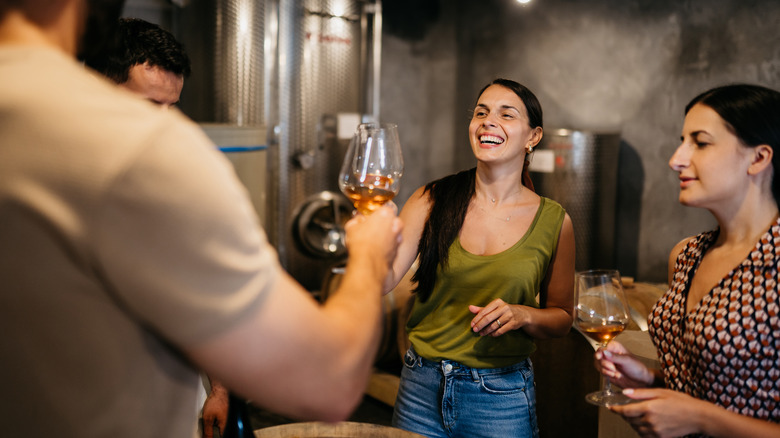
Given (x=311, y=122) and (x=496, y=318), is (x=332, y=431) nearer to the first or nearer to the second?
(x=496, y=318)

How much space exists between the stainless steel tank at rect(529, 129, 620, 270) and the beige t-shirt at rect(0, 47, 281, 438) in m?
4.81

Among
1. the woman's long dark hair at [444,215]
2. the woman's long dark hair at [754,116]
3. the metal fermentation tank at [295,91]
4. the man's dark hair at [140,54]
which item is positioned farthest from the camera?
the metal fermentation tank at [295,91]

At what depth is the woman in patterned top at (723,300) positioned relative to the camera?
142 centimetres

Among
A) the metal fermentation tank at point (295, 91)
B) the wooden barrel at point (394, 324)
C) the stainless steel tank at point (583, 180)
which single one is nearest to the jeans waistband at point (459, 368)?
the wooden barrel at point (394, 324)

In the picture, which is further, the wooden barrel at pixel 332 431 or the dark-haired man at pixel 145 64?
the dark-haired man at pixel 145 64

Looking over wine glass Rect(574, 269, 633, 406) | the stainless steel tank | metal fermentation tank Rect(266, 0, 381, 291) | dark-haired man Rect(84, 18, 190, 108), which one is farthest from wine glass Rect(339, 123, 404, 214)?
Answer: the stainless steel tank

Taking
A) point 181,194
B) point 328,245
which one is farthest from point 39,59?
point 328,245

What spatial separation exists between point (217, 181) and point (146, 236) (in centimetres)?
10

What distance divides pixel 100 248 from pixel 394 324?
3.68 m

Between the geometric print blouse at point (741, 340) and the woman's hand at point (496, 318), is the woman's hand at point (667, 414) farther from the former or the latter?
the woman's hand at point (496, 318)

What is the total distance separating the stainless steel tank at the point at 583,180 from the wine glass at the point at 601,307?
3.76m

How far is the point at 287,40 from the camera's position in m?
5.36

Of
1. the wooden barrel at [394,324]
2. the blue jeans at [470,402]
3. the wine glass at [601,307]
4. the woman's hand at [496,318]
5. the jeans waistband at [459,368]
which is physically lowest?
the wooden barrel at [394,324]

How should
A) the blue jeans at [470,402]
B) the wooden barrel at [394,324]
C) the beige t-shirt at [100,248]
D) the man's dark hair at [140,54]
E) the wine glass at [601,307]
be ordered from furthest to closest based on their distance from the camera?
the wooden barrel at [394,324], the blue jeans at [470,402], the man's dark hair at [140,54], the wine glass at [601,307], the beige t-shirt at [100,248]
